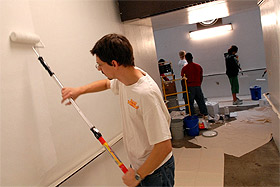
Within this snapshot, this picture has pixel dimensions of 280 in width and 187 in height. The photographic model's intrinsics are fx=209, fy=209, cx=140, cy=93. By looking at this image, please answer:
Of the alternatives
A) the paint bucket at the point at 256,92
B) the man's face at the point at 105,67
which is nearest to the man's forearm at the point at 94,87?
the man's face at the point at 105,67

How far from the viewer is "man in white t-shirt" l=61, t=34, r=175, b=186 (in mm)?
1025

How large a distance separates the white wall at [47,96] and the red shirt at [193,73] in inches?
112

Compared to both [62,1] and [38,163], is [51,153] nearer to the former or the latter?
[38,163]

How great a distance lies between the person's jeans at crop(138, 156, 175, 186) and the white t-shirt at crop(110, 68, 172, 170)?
11cm

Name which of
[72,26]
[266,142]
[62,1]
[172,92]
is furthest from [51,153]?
[172,92]

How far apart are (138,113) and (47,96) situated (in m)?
0.57

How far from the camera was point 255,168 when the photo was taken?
2457mm

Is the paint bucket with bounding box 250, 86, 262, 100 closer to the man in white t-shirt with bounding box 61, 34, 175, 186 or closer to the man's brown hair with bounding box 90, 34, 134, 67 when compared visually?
the man in white t-shirt with bounding box 61, 34, 175, 186

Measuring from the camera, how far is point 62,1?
1461 mm

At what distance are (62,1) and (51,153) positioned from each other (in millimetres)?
1025

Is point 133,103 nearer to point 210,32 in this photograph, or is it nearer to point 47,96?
point 47,96

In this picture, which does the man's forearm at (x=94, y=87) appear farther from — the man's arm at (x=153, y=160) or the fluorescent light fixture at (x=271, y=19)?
the fluorescent light fixture at (x=271, y=19)

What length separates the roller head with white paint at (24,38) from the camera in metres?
1.05

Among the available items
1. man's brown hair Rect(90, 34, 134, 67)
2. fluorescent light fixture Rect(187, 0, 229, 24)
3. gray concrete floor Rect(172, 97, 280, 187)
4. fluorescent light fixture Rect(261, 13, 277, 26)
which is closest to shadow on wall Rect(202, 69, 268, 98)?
fluorescent light fixture Rect(187, 0, 229, 24)
